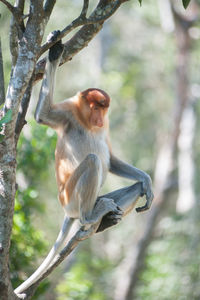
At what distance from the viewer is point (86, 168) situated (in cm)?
396

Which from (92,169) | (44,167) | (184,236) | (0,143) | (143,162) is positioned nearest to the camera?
(0,143)

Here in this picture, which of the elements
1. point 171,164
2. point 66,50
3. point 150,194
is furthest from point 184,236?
point 66,50

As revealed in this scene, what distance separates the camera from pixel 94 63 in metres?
17.7

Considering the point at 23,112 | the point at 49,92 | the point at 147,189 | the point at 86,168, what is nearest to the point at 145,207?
the point at 147,189

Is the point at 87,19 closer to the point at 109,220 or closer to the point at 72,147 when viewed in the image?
the point at 72,147

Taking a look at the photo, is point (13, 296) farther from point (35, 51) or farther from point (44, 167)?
point (44, 167)

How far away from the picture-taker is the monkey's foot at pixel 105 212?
392cm

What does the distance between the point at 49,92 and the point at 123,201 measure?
3.97ft

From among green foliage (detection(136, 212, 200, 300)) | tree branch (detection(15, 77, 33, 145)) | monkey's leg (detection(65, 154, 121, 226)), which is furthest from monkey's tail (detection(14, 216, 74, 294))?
green foliage (detection(136, 212, 200, 300))

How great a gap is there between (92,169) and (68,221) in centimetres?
60

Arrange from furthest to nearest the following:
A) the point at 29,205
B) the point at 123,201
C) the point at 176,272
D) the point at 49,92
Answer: the point at 176,272
the point at 29,205
the point at 123,201
the point at 49,92

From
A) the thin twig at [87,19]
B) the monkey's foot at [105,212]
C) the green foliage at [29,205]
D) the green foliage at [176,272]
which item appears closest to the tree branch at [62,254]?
the monkey's foot at [105,212]

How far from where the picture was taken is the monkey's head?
4.25m

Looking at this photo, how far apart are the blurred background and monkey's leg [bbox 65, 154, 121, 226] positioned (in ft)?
5.01
